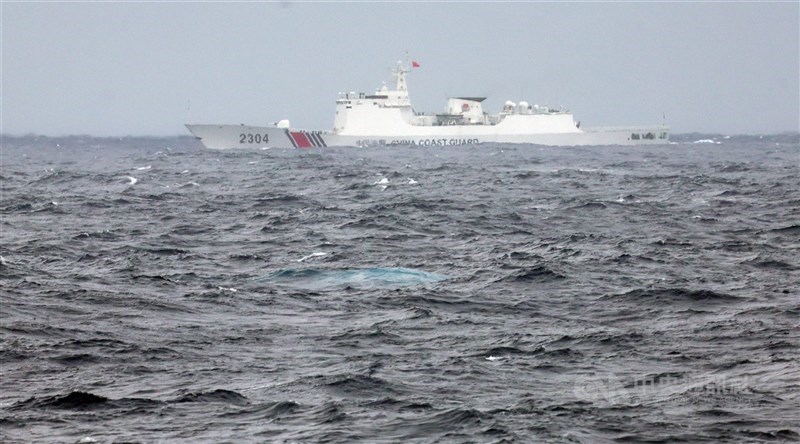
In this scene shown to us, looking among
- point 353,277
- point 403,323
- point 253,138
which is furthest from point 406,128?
point 403,323

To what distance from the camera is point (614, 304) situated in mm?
21156

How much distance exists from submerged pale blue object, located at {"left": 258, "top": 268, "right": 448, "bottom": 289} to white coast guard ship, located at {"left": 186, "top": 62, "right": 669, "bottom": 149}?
81.9m

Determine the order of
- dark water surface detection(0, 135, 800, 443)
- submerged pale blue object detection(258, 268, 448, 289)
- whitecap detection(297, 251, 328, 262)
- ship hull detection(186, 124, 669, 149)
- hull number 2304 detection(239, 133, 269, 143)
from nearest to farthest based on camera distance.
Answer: dark water surface detection(0, 135, 800, 443)
submerged pale blue object detection(258, 268, 448, 289)
whitecap detection(297, 251, 328, 262)
ship hull detection(186, 124, 669, 149)
hull number 2304 detection(239, 133, 269, 143)

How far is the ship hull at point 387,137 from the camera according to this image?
10675cm

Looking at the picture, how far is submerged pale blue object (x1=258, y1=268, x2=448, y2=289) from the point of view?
23.8 meters

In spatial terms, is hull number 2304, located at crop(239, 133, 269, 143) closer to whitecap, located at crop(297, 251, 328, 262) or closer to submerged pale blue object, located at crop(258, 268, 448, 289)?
whitecap, located at crop(297, 251, 328, 262)

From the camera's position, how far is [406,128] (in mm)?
111188

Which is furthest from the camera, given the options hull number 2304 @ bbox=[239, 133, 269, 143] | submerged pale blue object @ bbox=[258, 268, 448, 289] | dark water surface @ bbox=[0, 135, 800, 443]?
hull number 2304 @ bbox=[239, 133, 269, 143]

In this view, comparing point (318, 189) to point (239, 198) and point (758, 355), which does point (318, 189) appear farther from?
point (758, 355)

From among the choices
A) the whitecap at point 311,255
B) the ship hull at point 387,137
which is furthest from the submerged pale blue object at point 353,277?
the ship hull at point 387,137

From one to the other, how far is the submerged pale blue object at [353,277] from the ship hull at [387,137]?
81.6 metres

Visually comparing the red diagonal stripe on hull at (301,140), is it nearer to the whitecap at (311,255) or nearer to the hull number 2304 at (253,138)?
the hull number 2304 at (253,138)

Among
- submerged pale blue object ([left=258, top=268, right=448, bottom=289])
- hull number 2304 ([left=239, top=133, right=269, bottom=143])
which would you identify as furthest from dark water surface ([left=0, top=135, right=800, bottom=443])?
hull number 2304 ([left=239, top=133, right=269, bottom=143])

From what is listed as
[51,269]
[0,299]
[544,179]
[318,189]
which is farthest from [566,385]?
[544,179]
